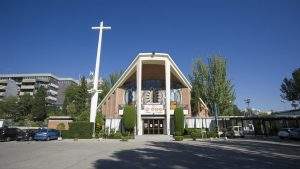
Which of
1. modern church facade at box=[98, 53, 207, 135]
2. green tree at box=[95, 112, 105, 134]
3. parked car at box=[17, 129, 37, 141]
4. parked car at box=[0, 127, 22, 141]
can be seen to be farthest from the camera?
modern church facade at box=[98, 53, 207, 135]

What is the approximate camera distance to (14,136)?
32031mm

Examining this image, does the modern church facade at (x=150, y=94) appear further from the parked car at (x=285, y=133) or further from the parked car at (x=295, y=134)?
the parked car at (x=295, y=134)

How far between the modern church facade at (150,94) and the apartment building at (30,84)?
74.7 meters

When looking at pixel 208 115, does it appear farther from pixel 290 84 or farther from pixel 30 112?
pixel 30 112

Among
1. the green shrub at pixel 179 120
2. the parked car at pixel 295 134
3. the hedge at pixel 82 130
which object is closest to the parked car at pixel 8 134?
the hedge at pixel 82 130

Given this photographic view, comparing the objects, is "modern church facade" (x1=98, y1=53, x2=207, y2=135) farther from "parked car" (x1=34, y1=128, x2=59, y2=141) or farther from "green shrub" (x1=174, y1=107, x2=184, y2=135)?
"parked car" (x1=34, y1=128, x2=59, y2=141)

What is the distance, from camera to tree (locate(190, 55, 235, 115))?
1891 inches

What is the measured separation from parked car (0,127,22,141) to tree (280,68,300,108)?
152ft

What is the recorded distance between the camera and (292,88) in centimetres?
5712

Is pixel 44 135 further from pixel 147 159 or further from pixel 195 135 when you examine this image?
pixel 147 159

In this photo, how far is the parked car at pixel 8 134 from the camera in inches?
1182

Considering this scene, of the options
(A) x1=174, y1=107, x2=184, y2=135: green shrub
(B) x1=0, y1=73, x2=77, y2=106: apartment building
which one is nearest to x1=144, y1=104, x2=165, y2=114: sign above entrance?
(A) x1=174, y1=107, x2=184, y2=135: green shrub

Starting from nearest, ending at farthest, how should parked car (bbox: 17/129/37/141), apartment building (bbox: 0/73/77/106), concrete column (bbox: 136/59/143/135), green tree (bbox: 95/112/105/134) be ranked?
1. parked car (bbox: 17/129/37/141)
2. green tree (bbox: 95/112/105/134)
3. concrete column (bbox: 136/59/143/135)
4. apartment building (bbox: 0/73/77/106)

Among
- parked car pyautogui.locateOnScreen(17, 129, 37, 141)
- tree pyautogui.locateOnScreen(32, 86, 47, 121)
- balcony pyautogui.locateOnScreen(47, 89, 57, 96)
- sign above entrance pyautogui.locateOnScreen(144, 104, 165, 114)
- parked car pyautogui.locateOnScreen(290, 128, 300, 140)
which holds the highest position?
balcony pyautogui.locateOnScreen(47, 89, 57, 96)
